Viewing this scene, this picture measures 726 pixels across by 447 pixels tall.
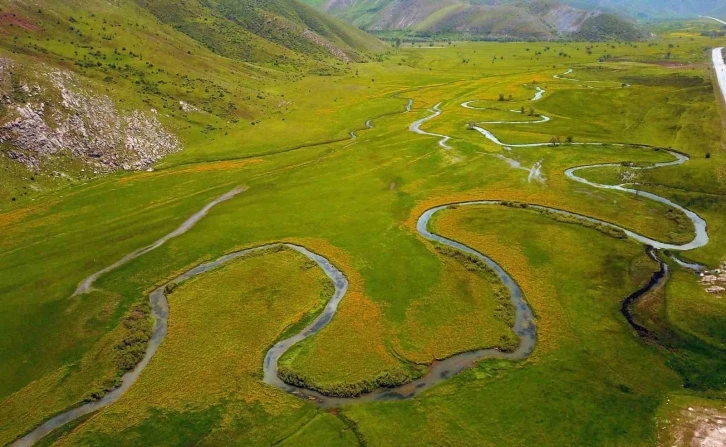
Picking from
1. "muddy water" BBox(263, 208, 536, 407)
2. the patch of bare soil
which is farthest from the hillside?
the patch of bare soil

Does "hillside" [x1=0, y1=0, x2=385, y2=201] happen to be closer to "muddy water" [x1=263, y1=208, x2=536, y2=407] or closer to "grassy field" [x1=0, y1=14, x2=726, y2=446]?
"grassy field" [x1=0, y1=14, x2=726, y2=446]

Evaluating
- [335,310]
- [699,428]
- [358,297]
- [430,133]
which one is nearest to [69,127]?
[335,310]

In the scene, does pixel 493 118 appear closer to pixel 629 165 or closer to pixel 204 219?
pixel 629 165

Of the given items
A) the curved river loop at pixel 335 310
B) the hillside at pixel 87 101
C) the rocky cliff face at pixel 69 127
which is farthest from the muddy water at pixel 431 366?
the rocky cliff face at pixel 69 127

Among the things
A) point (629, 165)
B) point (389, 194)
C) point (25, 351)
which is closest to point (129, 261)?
point (25, 351)

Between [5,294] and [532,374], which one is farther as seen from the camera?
[5,294]

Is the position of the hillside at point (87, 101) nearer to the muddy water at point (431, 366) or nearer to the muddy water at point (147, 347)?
the muddy water at point (147, 347)

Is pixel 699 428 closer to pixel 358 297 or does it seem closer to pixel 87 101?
pixel 358 297
